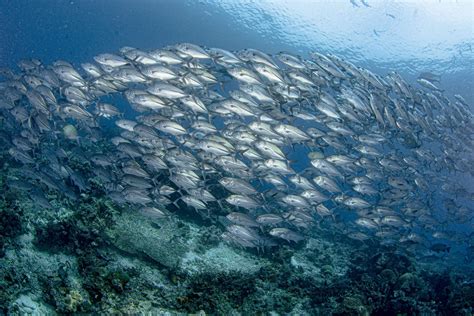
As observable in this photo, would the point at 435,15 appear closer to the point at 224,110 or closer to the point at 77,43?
the point at 224,110

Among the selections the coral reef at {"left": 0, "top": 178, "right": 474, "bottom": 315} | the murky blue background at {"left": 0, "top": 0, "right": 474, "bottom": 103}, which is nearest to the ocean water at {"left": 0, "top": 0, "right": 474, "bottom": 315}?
the coral reef at {"left": 0, "top": 178, "right": 474, "bottom": 315}

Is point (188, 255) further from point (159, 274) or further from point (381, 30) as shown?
point (381, 30)

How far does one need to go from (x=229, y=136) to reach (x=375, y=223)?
6813mm

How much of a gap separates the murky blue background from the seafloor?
24464 mm

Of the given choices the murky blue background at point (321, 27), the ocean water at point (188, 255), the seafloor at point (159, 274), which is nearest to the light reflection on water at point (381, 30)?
the murky blue background at point (321, 27)

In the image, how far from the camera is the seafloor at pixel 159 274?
6609 mm

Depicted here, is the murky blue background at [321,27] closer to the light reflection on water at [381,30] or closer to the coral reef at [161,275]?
the light reflection on water at [381,30]

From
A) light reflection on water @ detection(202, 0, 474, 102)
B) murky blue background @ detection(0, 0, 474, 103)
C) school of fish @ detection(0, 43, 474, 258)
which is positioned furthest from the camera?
murky blue background @ detection(0, 0, 474, 103)

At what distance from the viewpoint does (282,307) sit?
8.62 m

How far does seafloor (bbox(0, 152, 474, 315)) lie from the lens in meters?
6.61

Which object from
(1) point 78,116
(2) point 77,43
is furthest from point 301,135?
(2) point 77,43

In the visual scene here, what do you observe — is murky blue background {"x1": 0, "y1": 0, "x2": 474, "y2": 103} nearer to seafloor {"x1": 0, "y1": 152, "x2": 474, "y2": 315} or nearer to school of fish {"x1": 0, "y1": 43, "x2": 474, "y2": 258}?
school of fish {"x1": 0, "y1": 43, "x2": 474, "y2": 258}

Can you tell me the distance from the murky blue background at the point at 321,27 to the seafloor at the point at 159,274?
80.3 feet

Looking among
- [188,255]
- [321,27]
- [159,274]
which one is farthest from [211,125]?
[321,27]
